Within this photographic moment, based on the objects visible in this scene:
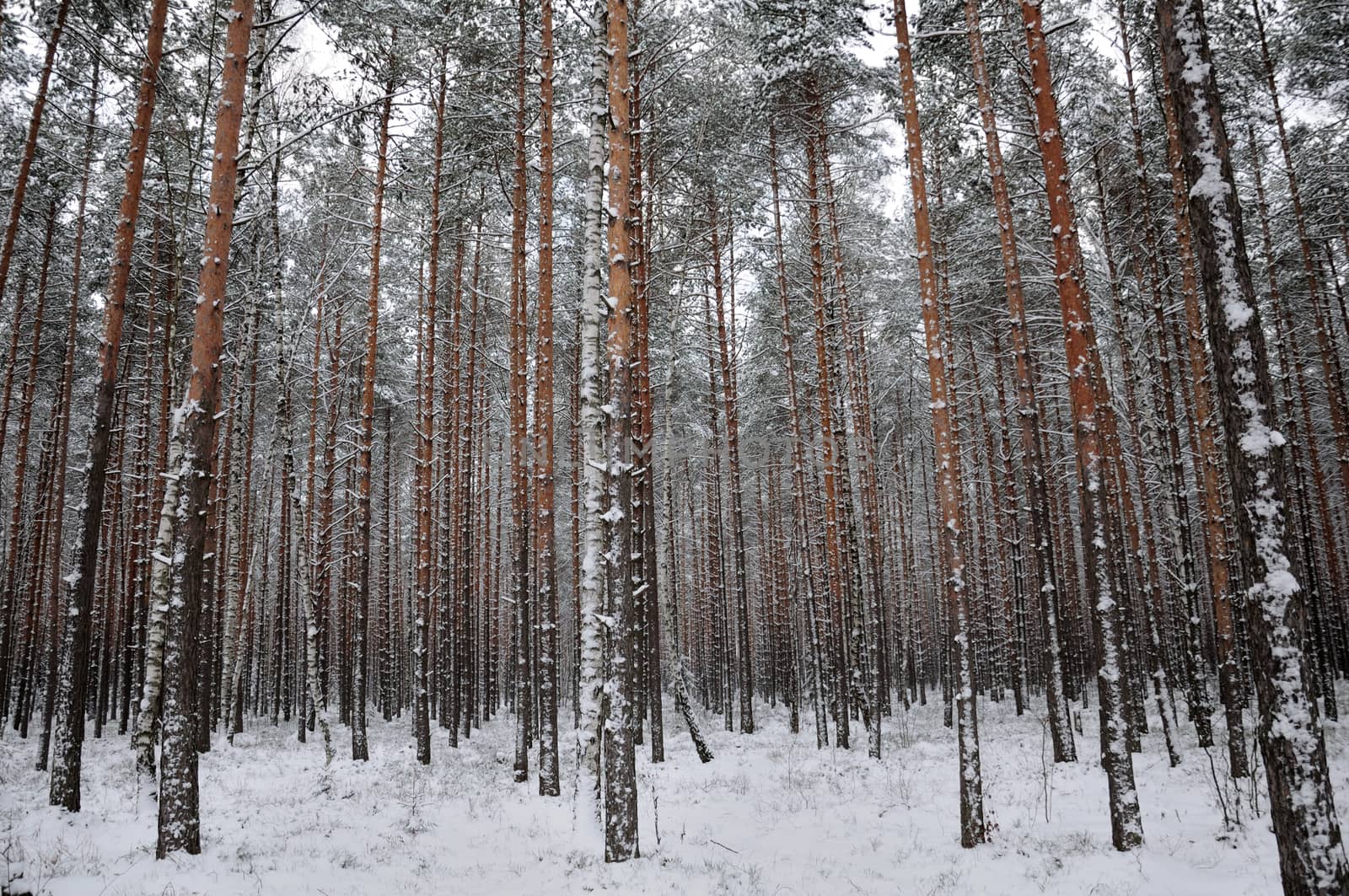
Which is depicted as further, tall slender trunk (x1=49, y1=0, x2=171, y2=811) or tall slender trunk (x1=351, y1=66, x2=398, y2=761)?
tall slender trunk (x1=351, y1=66, x2=398, y2=761)

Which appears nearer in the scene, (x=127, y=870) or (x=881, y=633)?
(x=127, y=870)

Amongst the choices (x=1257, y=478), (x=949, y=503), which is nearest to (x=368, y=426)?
(x=949, y=503)

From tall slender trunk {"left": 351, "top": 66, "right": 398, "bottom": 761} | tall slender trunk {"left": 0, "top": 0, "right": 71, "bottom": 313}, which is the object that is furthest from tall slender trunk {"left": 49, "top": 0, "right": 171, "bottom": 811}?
tall slender trunk {"left": 351, "top": 66, "right": 398, "bottom": 761}

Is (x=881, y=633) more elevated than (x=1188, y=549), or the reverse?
(x=1188, y=549)

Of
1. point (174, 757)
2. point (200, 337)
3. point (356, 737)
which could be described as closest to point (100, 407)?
point (200, 337)

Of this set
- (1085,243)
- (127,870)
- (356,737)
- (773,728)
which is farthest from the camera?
(773,728)

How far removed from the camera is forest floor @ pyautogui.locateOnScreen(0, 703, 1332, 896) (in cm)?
631

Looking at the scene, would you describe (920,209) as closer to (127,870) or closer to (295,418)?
(127,870)

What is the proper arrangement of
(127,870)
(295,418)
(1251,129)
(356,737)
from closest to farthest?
1. (127,870)
2. (356,737)
3. (1251,129)
4. (295,418)

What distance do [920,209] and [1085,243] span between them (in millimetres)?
11847

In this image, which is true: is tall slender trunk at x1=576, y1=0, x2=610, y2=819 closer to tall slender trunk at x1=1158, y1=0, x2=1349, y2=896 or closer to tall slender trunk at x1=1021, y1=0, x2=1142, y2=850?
tall slender trunk at x1=1021, y1=0, x2=1142, y2=850

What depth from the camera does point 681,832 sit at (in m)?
8.20

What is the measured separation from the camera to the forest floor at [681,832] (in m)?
6.31

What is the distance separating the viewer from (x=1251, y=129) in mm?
14820
